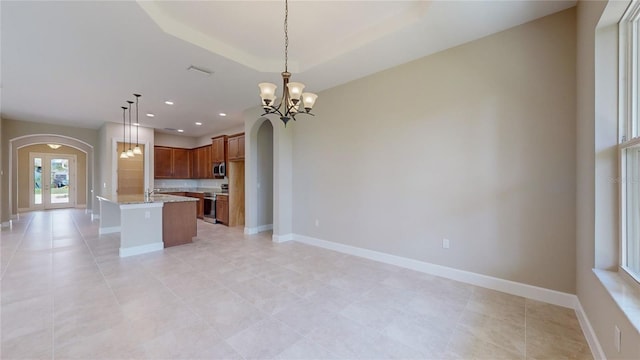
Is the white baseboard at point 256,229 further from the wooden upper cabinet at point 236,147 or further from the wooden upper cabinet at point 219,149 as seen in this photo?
the wooden upper cabinet at point 219,149

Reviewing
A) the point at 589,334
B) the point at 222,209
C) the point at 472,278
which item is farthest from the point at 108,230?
the point at 589,334

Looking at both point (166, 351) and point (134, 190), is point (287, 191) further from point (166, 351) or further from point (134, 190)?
point (134, 190)

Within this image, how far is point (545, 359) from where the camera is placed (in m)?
1.81

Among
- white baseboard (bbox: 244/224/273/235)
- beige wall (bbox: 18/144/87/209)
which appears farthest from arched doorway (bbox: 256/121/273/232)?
beige wall (bbox: 18/144/87/209)

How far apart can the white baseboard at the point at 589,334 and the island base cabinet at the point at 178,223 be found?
5535 mm

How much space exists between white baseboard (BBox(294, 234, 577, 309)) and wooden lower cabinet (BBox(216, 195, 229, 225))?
3667mm

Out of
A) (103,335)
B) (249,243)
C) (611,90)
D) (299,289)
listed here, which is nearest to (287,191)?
(249,243)

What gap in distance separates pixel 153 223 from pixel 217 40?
3.23 m

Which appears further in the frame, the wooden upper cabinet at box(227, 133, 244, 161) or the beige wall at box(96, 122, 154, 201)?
the beige wall at box(96, 122, 154, 201)

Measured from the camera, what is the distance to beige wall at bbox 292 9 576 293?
2.56 meters

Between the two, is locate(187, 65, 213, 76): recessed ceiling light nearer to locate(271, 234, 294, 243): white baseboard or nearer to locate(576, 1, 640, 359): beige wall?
locate(271, 234, 294, 243): white baseboard

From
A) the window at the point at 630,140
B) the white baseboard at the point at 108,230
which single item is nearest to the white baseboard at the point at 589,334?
the window at the point at 630,140

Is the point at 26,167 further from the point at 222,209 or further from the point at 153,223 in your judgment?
the point at 153,223

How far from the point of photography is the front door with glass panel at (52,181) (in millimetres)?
10312
